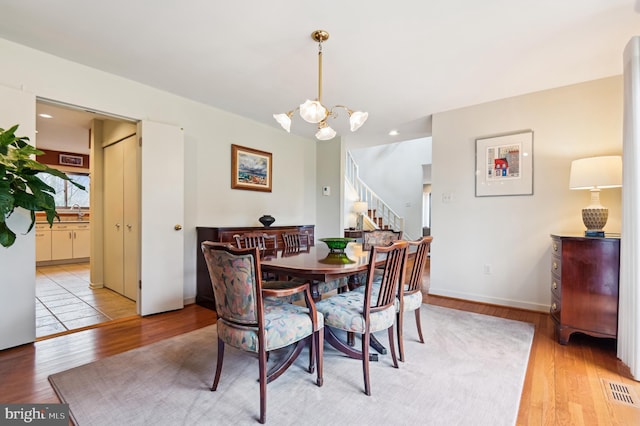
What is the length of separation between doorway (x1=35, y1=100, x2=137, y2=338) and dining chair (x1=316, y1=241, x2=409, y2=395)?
2.44 meters

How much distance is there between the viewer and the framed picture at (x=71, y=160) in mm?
6324

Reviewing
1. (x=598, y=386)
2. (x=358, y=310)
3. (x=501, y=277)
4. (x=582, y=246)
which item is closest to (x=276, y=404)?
(x=358, y=310)

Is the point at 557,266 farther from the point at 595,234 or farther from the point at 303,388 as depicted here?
the point at 303,388

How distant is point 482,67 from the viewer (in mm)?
2736

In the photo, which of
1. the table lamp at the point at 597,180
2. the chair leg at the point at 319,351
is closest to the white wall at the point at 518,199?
the table lamp at the point at 597,180

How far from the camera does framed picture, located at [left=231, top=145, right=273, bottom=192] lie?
4096 millimetres

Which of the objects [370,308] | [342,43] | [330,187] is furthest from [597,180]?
[330,187]

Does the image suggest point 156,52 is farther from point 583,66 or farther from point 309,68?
point 583,66

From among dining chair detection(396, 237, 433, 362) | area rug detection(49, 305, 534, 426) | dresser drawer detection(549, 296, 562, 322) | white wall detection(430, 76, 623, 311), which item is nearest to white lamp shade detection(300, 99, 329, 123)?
dining chair detection(396, 237, 433, 362)

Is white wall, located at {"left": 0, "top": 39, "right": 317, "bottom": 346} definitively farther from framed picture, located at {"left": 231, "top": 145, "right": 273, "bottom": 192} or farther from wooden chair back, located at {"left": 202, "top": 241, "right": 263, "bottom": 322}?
wooden chair back, located at {"left": 202, "top": 241, "right": 263, "bottom": 322}

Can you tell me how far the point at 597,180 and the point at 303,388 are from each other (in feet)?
9.53

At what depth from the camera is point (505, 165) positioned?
347 centimetres

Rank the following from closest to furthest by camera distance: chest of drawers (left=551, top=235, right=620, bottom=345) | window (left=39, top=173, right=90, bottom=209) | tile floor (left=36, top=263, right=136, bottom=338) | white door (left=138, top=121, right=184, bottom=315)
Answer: chest of drawers (left=551, top=235, right=620, bottom=345)
tile floor (left=36, top=263, right=136, bottom=338)
white door (left=138, top=121, right=184, bottom=315)
window (left=39, top=173, right=90, bottom=209)

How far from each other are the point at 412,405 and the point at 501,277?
2.51m
